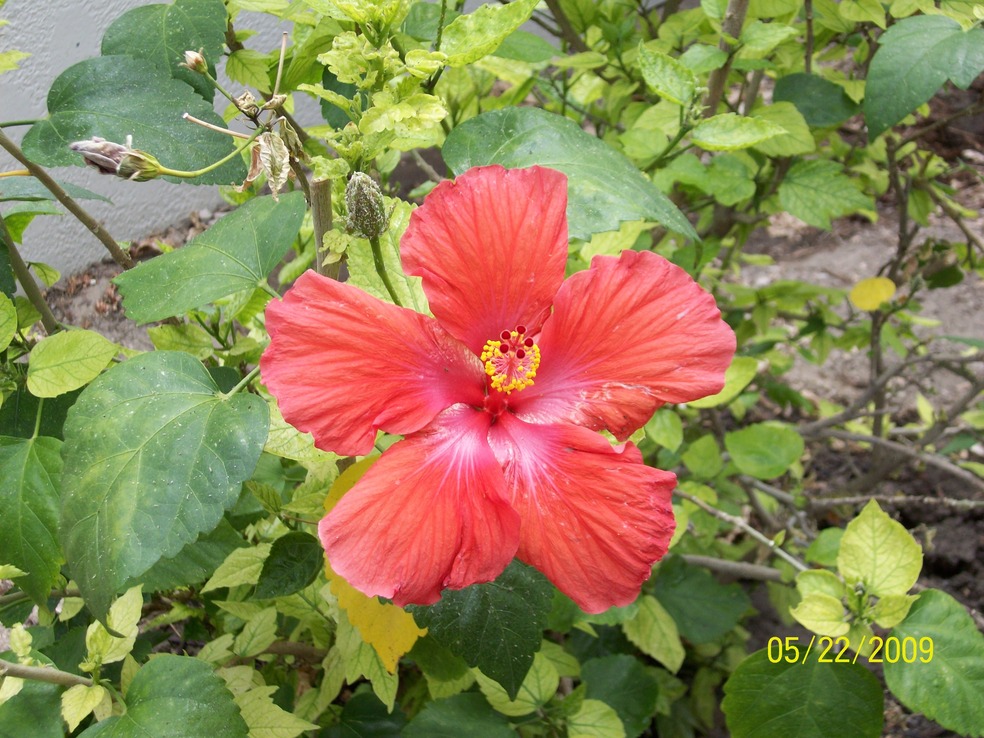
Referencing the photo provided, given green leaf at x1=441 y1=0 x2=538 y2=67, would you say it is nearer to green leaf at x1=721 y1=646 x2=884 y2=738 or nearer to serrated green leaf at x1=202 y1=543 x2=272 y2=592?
serrated green leaf at x1=202 y1=543 x2=272 y2=592

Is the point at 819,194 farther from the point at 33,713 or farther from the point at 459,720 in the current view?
the point at 33,713

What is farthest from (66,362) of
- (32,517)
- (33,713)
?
(33,713)

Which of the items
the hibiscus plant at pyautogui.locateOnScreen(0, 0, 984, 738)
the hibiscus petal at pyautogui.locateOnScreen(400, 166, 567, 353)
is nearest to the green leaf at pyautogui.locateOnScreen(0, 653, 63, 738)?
the hibiscus plant at pyautogui.locateOnScreen(0, 0, 984, 738)

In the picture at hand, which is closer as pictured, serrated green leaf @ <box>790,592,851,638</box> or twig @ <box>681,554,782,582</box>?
serrated green leaf @ <box>790,592,851,638</box>

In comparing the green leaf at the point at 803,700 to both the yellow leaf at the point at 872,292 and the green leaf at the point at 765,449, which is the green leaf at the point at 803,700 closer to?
the green leaf at the point at 765,449

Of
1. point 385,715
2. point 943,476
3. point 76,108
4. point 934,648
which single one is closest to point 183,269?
point 76,108

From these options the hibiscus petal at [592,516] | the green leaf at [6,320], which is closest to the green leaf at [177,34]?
the green leaf at [6,320]
